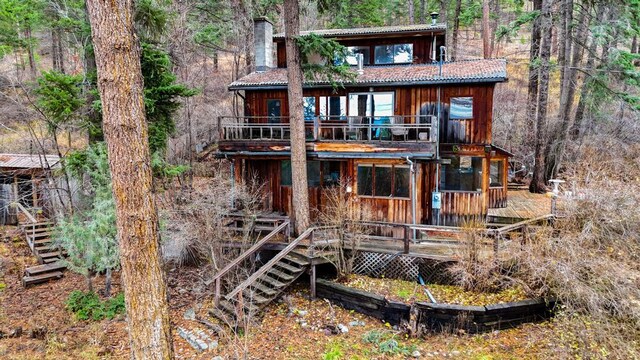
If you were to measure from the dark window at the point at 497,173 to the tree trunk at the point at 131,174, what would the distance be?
14388mm

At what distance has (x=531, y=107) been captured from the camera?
20.5m

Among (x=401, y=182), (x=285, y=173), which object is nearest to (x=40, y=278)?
(x=285, y=173)

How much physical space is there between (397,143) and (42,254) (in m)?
14.2

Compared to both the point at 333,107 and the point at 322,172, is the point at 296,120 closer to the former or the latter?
the point at 322,172

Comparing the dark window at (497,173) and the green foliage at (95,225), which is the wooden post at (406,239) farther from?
the green foliage at (95,225)

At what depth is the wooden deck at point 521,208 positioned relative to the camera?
46.1 feet

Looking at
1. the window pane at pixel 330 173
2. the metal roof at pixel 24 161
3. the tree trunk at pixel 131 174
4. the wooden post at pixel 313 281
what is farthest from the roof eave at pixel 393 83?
the metal roof at pixel 24 161

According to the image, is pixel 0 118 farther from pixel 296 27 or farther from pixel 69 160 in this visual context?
pixel 296 27

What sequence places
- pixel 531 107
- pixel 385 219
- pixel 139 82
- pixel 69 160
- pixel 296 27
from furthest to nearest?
1. pixel 531 107
2. pixel 385 219
3. pixel 296 27
4. pixel 69 160
5. pixel 139 82

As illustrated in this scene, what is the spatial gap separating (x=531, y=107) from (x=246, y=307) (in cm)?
1823

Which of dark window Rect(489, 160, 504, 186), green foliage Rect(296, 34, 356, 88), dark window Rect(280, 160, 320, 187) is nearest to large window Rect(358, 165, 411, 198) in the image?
dark window Rect(280, 160, 320, 187)

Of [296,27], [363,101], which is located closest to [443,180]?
[363,101]

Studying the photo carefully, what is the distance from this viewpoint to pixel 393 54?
1738cm

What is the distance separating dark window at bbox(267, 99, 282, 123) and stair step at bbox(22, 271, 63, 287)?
9.83 meters
